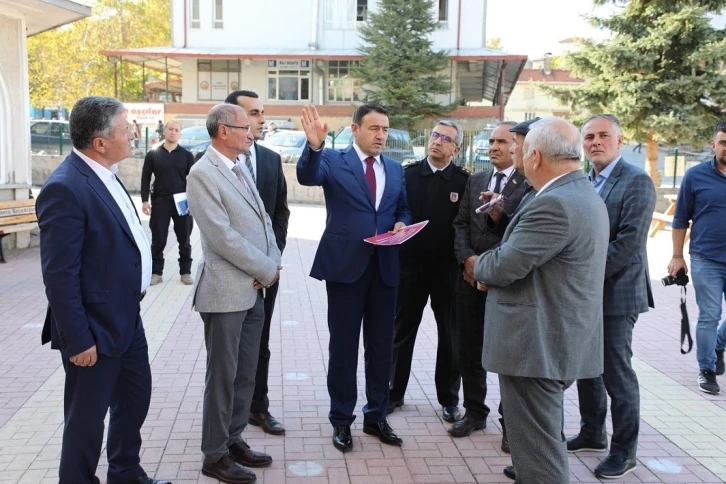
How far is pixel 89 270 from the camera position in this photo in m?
3.14

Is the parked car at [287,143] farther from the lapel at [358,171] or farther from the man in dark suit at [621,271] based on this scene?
the man in dark suit at [621,271]

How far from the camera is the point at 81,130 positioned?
10.5ft

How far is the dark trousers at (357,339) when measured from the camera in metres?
4.35

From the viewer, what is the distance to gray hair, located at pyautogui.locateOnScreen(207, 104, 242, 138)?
3.68m

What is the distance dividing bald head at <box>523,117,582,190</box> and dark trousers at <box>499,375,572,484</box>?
38.1 inches

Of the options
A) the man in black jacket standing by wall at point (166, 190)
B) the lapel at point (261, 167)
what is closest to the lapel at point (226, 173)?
the lapel at point (261, 167)

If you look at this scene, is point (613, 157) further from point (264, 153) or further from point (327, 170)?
point (264, 153)

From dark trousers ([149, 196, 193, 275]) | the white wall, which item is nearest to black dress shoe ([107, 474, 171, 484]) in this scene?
dark trousers ([149, 196, 193, 275])

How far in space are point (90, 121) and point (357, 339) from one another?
2.12 meters

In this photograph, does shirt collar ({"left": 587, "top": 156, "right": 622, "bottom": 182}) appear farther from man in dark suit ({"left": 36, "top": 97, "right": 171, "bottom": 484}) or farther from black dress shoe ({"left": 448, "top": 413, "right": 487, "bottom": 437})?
man in dark suit ({"left": 36, "top": 97, "right": 171, "bottom": 484})


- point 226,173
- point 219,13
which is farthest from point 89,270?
point 219,13

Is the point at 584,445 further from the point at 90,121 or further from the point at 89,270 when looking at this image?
the point at 90,121

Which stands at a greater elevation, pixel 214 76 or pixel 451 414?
pixel 214 76

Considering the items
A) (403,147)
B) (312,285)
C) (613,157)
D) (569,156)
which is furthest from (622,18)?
(569,156)
